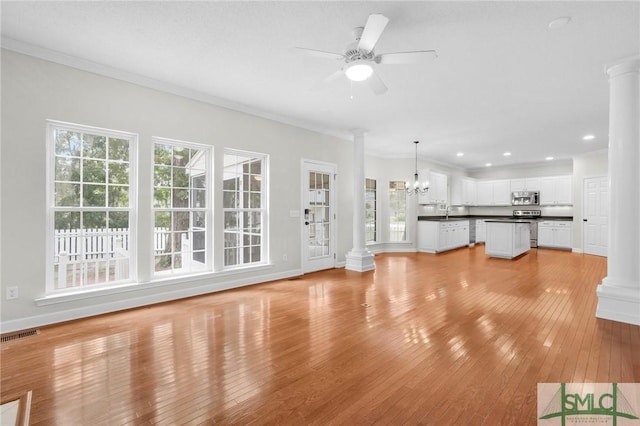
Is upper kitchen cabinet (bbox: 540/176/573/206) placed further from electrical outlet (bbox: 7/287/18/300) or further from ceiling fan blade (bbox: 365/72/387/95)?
electrical outlet (bbox: 7/287/18/300)

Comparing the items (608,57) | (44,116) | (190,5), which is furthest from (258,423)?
(608,57)

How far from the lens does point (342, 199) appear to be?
274 inches

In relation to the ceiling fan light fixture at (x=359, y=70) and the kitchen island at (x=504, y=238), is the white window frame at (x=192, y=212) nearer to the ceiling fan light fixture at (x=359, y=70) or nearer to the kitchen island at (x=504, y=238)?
the ceiling fan light fixture at (x=359, y=70)

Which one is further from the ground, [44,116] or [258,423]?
[44,116]

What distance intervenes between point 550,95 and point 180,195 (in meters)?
5.51

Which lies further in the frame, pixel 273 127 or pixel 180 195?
pixel 273 127

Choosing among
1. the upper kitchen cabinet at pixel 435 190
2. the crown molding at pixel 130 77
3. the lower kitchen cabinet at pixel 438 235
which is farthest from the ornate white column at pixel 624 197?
the upper kitchen cabinet at pixel 435 190

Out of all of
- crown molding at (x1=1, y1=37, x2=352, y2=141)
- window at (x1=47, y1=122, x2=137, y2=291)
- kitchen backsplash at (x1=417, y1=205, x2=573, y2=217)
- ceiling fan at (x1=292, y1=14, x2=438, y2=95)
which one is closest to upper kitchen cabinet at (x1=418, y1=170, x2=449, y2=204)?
kitchen backsplash at (x1=417, y1=205, x2=573, y2=217)

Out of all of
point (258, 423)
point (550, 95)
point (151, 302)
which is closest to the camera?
point (258, 423)

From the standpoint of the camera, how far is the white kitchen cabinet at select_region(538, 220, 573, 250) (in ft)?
30.0

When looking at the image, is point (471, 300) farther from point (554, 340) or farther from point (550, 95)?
point (550, 95)

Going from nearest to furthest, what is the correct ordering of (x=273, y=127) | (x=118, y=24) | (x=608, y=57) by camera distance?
1. (x=118, y=24)
2. (x=608, y=57)
3. (x=273, y=127)

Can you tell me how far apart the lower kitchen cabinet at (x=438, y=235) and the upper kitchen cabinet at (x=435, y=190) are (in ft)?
2.54

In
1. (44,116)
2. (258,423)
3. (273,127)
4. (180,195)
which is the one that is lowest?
(258,423)
